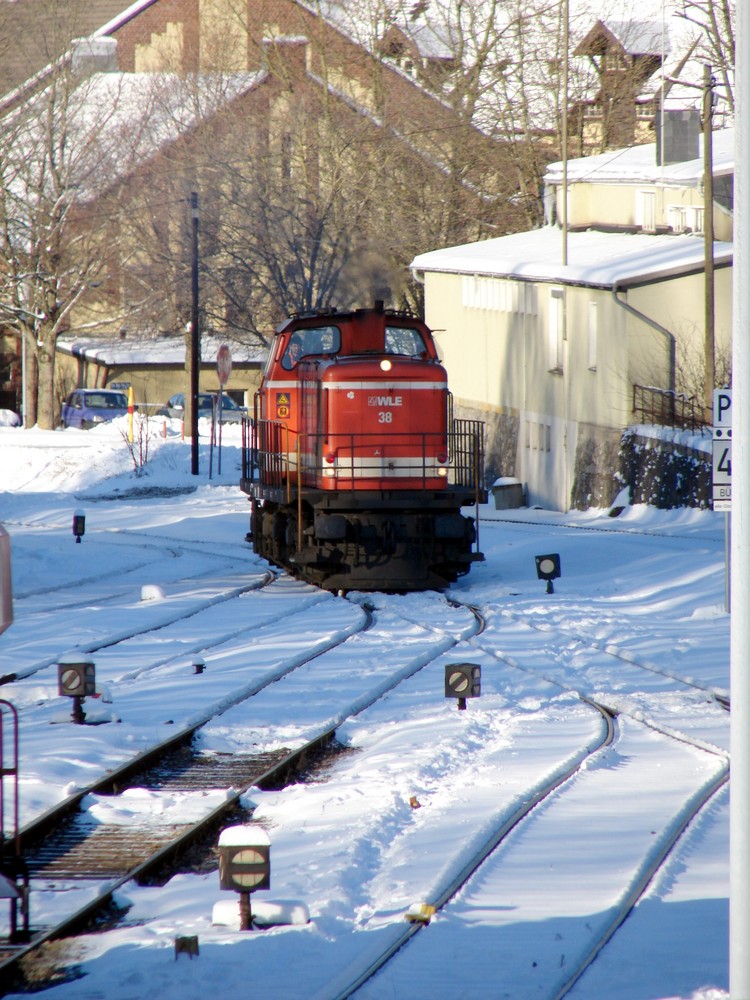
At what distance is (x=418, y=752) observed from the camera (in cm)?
923

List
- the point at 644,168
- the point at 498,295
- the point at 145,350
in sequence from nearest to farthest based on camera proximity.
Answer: the point at 644,168 < the point at 498,295 < the point at 145,350

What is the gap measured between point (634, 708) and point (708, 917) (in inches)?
175

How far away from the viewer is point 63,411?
4769 centimetres

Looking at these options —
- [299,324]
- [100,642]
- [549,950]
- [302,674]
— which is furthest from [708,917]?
[299,324]

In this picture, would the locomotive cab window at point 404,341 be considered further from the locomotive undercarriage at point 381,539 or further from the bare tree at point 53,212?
the bare tree at point 53,212

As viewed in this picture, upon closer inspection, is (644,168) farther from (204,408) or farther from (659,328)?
(204,408)

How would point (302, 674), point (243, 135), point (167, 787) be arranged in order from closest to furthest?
1. point (167, 787)
2. point (302, 674)
3. point (243, 135)

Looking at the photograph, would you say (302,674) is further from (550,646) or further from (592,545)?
(592,545)

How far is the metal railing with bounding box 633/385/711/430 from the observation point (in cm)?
2488

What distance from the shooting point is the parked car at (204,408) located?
48.5m

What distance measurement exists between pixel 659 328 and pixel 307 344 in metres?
9.86

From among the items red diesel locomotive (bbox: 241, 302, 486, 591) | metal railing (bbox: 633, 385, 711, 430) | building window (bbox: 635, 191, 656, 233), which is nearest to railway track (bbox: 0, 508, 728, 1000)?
red diesel locomotive (bbox: 241, 302, 486, 591)

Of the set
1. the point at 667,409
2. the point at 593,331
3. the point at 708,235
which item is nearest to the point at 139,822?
the point at 708,235

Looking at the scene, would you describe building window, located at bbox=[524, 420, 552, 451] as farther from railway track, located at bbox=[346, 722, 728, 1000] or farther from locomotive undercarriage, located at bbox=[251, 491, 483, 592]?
railway track, located at bbox=[346, 722, 728, 1000]
